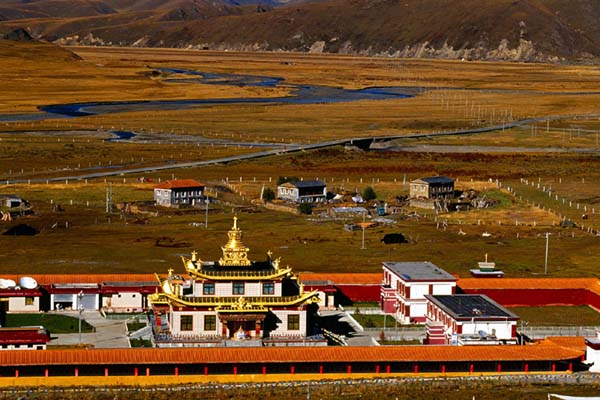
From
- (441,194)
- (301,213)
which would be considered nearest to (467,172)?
(441,194)

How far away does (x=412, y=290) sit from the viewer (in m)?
67.1

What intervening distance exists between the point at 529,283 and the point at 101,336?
24.9 m

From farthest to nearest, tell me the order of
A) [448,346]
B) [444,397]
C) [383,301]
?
[383,301] < [448,346] < [444,397]

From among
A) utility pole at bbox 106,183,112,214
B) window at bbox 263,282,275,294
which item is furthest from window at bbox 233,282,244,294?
utility pole at bbox 106,183,112,214

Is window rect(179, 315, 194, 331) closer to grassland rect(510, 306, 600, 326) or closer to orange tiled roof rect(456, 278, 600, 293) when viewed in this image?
orange tiled roof rect(456, 278, 600, 293)

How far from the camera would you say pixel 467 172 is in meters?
138

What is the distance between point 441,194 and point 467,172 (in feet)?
78.9

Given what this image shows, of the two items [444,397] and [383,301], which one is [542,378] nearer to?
[444,397]

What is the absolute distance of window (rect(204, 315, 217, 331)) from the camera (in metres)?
58.9

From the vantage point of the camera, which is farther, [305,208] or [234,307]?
[305,208]

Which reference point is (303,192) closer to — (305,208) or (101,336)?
(305,208)

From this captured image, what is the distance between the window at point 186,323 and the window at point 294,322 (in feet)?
15.0

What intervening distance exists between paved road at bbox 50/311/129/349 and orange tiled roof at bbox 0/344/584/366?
5436 millimetres

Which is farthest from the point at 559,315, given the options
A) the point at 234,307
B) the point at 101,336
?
the point at 101,336
